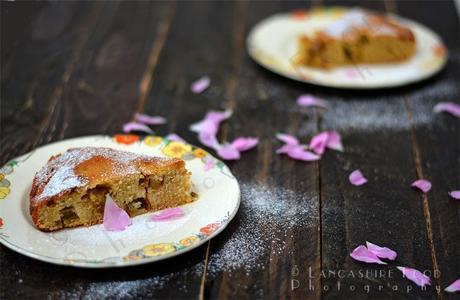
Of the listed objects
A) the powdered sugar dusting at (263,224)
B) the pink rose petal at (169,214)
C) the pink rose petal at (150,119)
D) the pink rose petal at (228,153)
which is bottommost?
the pink rose petal at (150,119)

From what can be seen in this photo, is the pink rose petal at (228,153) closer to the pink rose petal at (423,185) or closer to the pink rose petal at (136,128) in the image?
the pink rose petal at (136,128)

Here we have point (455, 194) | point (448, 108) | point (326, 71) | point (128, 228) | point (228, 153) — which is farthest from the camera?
point (326, 71)

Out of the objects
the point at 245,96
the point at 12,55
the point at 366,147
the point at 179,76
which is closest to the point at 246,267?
the point at 366,147

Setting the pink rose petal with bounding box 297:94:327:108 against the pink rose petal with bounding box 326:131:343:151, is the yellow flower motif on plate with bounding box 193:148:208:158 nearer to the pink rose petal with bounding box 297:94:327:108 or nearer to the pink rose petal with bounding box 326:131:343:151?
the pink rose petal with bounding box 326:131:343:151

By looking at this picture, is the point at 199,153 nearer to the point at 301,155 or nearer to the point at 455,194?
the point at 301,155

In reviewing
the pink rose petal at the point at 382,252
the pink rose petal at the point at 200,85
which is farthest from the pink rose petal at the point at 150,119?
the pink rose petal at the point at 382,252

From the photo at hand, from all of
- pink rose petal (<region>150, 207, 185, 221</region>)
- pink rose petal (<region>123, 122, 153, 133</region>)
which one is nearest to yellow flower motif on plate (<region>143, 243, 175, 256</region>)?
pink rose petal (<region>150, 207, 185, 221</region>)

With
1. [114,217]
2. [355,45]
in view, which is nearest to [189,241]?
[114,217]
